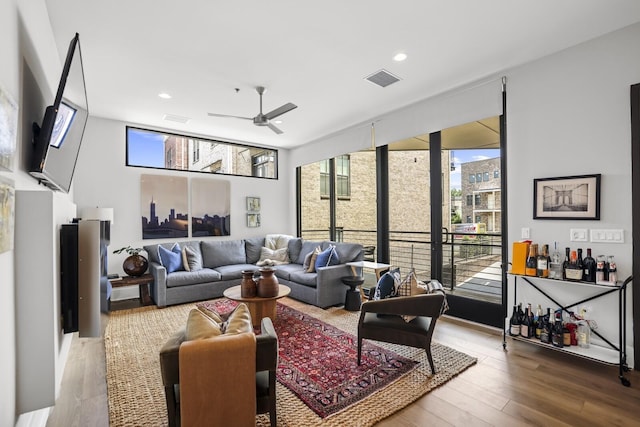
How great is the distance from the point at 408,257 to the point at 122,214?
186 inches

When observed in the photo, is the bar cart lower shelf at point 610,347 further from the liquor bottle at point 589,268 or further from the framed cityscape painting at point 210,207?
the framed cityscape painting at point 210,207

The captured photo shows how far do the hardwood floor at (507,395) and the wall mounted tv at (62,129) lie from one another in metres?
1.59

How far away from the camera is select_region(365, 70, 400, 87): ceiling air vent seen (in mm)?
3469

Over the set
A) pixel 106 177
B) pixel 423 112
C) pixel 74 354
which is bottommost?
pixel 74 354

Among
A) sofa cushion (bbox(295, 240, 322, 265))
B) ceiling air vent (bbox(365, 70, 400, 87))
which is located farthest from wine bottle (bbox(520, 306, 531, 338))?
sofa cushion (bbox(295, 240, 322, 265))

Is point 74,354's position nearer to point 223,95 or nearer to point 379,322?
point 379,322

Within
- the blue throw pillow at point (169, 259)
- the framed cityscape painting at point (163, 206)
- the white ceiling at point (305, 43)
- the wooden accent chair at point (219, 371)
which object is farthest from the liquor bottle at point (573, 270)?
the framed cityscape painting at point (163, 206)

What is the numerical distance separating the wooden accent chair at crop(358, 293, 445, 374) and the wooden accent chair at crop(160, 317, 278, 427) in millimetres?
1082

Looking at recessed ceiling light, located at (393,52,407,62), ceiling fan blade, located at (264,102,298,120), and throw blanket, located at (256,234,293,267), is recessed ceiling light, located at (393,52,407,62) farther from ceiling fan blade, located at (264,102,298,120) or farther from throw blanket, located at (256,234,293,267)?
throw blanket, located at (256,234,293,267)

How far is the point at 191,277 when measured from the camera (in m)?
4.69

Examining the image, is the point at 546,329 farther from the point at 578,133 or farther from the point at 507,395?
the point at 578,133

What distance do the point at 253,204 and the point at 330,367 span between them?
14.4 ft

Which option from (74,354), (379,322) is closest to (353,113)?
(379,322)

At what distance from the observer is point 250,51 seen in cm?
301
